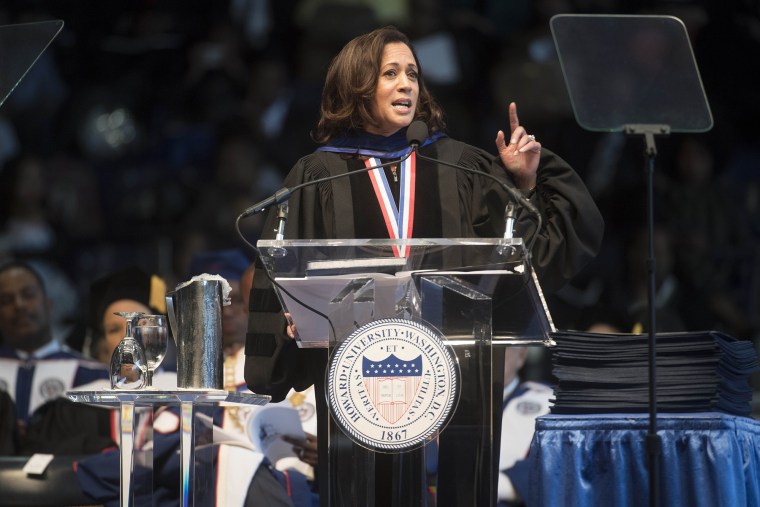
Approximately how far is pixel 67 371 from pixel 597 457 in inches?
167

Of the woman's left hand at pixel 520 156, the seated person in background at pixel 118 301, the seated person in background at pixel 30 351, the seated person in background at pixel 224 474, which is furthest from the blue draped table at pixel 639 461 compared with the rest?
the seated person in background at pixel 30 351

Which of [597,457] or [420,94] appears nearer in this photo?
[597,457]

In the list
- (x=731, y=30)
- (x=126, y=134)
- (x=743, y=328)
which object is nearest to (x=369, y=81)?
(x=743, y=328)

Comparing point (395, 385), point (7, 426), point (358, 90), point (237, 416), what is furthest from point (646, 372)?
point (7, 426)

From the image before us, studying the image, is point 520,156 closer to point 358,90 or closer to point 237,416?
point 358,90

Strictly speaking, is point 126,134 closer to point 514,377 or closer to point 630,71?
point 514,377

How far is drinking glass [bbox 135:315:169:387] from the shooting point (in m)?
3.97

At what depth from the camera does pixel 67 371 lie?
7.59m

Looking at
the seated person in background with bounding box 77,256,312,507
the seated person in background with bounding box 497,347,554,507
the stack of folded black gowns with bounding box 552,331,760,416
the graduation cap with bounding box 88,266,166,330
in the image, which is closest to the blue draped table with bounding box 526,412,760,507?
the stack of folded black gowns with bounding box 552,331,760,416

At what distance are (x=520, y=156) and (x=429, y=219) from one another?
361 mm

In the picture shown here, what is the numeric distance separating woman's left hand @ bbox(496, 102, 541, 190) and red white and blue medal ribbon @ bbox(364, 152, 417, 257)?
0.30 meters

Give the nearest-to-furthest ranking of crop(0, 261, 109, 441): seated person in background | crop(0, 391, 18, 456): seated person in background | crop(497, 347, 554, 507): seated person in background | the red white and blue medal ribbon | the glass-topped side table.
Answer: the glass-topped side table, the red white and blue medal ribbon, crop(497, 347, 554, 507): seated person in background, crop(0, 391, 18, 456): seated person in background, crop(0, 261, 109, 441): seated person in background

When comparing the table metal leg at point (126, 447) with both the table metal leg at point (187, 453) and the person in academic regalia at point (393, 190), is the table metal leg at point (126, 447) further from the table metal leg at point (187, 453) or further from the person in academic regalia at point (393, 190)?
the person in academic regalia at point (393, 190)

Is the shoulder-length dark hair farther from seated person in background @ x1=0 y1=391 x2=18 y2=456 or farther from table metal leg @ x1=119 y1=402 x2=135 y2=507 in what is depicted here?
Result: seated person in background @ x1=0 y1=391 x2=18 y2=456
